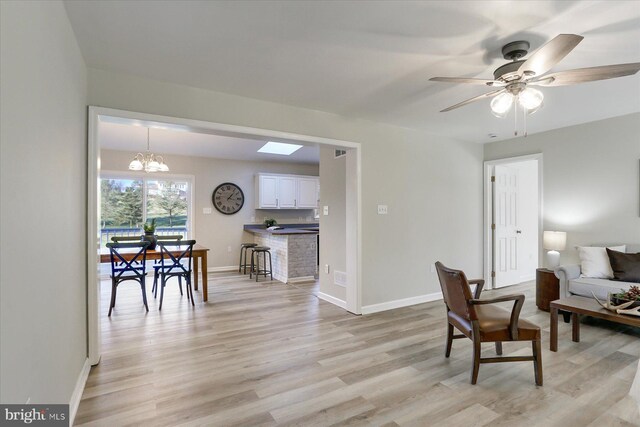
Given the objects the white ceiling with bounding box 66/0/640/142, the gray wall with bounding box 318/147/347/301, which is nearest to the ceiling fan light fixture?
the white ceiling with bounding box 66/0/640/142

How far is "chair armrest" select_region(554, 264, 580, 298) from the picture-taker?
3.76m

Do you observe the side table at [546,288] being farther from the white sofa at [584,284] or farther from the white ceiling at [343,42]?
the white ceiling at [343,42]

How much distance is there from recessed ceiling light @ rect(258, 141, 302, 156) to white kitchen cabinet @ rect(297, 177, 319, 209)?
3.26ft

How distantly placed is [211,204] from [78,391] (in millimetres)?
5249

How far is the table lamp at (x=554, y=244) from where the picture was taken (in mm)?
4168

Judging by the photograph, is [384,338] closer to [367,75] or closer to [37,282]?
[367,75]

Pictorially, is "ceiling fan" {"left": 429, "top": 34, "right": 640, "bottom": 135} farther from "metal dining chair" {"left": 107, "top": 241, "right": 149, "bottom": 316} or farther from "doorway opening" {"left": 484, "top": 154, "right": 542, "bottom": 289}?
"metal dining chair" {"left": 107, "top": 241, "right": 149, "bottom": 316}

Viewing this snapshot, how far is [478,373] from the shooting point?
2.52m

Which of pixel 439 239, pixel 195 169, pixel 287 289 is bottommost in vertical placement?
pixel 287 289

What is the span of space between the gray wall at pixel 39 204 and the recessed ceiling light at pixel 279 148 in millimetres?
4485

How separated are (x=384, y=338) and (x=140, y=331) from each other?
2617 millimetres

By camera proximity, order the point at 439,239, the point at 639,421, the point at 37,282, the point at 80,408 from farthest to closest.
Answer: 1. the point at 439,239
2. the point at 80,408
3. the point at 639,421
4. the point at 37,282

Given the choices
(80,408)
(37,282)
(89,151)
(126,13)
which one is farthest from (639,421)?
(89,151)

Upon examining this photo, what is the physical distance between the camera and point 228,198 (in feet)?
23.9
